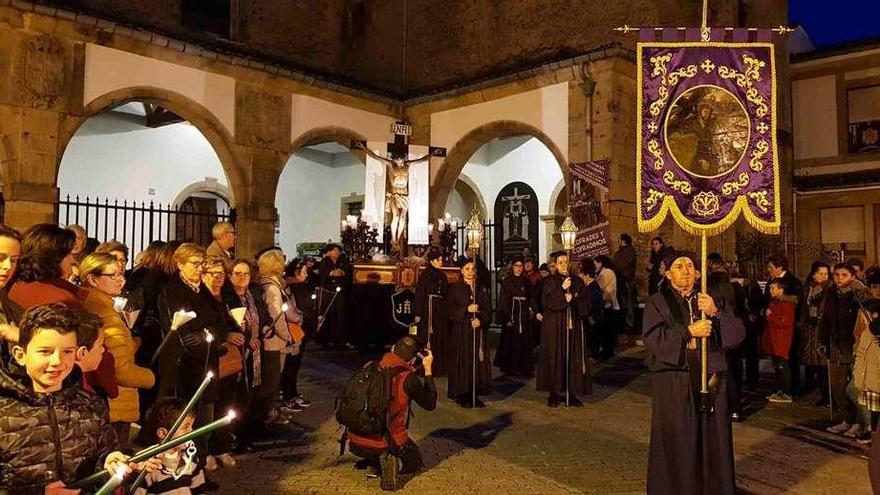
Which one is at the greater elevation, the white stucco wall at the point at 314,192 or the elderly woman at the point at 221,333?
the white stucco wall at the point at 314,192

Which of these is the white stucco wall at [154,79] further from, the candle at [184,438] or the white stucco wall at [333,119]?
the candle at [184,438]

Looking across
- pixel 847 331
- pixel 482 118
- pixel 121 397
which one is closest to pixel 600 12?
pixel 482 118

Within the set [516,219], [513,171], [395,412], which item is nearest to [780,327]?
[395,412]

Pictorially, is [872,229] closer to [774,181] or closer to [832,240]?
[832,240]

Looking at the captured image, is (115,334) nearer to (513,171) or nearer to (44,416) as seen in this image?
(44,416)

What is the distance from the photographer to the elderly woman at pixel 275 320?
6305 mm

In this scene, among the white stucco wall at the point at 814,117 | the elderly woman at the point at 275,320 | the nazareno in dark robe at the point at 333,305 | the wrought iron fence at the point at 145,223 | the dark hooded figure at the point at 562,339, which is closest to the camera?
the elderly woman at the point at 275,320

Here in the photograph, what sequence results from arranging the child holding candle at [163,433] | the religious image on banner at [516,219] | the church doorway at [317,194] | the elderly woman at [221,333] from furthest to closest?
1. the church doorway at [317,194]
2. the religious image on banner at [516,219]
3. the elderly woman at [221,333]
4. the child holding candle at [163,433]

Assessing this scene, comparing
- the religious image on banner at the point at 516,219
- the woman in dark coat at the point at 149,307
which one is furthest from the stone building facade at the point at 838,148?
the woman in dark coat at the point at 149,307

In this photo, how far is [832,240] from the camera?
20.8 metres

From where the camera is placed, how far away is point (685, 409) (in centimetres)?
433

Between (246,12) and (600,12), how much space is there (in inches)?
352

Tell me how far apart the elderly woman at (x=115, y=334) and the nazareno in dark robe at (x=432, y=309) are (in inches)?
211

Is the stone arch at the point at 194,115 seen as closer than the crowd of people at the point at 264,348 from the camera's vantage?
No
